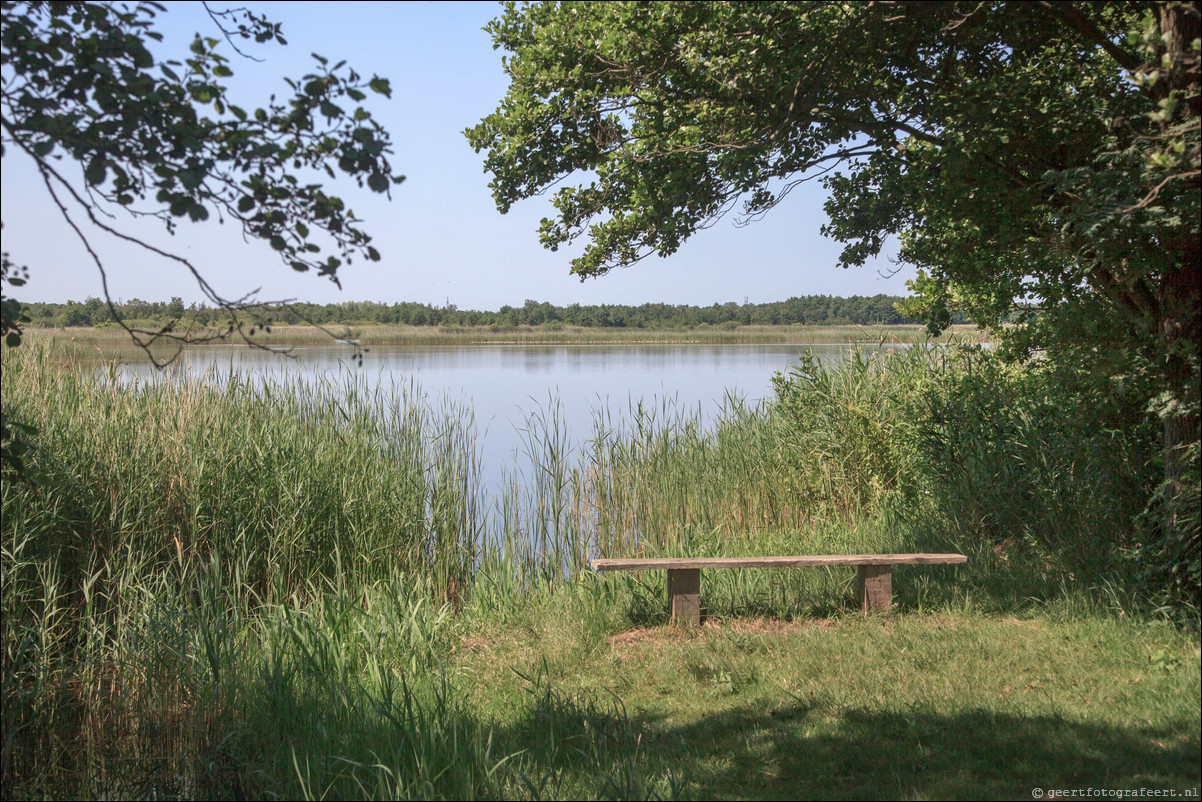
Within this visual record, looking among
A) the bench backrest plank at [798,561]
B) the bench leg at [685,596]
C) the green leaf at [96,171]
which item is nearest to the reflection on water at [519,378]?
the green leaf at [96,171]

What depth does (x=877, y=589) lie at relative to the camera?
16.3 feet

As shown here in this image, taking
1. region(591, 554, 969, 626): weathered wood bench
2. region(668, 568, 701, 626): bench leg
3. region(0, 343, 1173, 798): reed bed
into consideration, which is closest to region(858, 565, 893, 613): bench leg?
region(591, 554, 969, 626): weathered wood bench

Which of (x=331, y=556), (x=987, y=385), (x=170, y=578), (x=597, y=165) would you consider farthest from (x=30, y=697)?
(x=987, y=385)

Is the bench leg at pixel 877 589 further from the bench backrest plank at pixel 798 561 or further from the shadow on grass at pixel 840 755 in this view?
the shadow on grass at pixel 840 755

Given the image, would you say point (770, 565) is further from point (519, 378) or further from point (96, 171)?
point (519, 378)

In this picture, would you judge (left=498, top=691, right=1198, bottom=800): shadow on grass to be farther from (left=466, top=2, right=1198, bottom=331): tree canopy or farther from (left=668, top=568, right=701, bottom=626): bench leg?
(left=466, top=2, right=1198, bottom=331): tree canopy

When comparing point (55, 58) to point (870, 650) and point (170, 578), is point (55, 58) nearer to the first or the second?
point (170, 578)

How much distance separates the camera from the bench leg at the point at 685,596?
195 inches

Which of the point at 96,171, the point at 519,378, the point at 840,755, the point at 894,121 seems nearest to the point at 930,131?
the point at 894,121

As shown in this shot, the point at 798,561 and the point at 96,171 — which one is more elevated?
the point at 96,171

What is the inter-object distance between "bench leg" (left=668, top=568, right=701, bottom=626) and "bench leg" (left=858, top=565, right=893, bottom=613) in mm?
1003

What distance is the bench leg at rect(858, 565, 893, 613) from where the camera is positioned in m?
4.96

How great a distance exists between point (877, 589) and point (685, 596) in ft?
3.77

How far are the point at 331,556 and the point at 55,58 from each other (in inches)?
156
